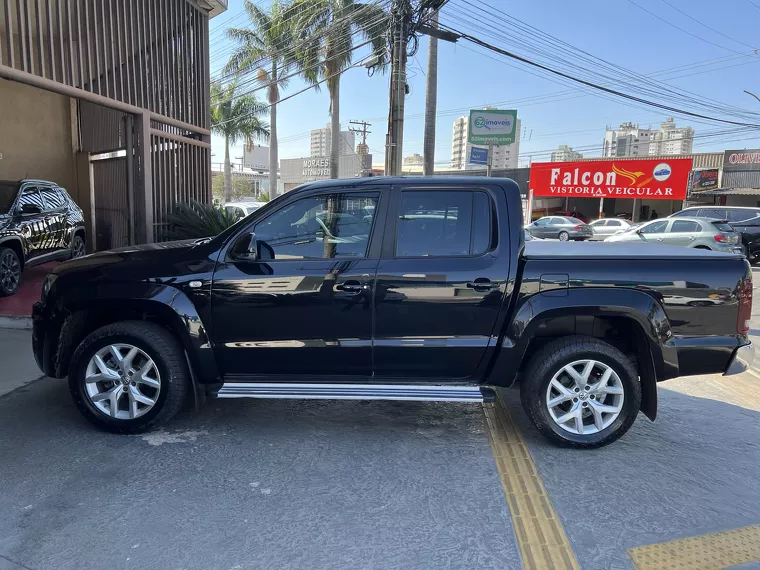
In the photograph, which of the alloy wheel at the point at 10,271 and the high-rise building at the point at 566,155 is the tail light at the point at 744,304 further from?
the high-rise building at the point at 566,155

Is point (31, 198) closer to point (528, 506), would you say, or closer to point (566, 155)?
point (528, 506)

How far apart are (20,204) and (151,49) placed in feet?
10.5

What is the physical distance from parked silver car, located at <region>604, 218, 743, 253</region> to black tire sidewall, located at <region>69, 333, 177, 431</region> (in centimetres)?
1329

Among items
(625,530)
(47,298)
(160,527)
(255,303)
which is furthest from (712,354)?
(47,298)

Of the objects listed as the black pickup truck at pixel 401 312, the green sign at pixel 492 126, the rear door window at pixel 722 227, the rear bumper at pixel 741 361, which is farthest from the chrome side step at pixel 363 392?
the green sign at pixel 492 126

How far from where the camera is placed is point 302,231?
13.5ft

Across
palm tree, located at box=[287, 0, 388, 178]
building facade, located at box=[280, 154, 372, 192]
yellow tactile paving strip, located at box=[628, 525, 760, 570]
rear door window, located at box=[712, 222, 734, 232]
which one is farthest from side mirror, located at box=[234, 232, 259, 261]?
building facade, located at box=[280, 154, 372, 192]

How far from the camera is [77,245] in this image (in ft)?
34.4

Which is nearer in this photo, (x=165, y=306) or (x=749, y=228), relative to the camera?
(x=165, y=306)

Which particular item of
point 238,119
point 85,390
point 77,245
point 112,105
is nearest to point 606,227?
point 238,119

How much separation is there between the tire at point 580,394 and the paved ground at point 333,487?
0.16 metres

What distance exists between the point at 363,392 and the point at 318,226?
122cm

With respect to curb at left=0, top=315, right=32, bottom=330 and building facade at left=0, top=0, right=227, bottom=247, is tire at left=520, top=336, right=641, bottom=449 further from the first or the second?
building facade at left=0, top=0, right=227, bottom=247

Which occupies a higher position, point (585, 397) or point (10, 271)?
point (10, 271)
